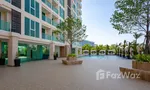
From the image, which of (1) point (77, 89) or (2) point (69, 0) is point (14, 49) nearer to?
→ (1) point (77, 89)

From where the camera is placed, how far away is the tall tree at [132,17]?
9128 mm

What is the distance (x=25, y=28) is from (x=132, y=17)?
40.0 feet

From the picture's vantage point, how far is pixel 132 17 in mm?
9523

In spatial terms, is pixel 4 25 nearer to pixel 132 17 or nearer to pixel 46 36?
pixel 46 36

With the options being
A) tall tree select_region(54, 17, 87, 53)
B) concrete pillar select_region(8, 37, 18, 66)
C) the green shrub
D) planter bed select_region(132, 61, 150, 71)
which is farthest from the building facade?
the green shrub

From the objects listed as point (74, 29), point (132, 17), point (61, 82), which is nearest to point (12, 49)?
point (74, 29)

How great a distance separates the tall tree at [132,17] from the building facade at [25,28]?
31.8 ft

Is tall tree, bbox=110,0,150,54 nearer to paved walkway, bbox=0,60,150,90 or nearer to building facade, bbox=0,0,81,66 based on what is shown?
paved walkway, bbox=0,60,150,90

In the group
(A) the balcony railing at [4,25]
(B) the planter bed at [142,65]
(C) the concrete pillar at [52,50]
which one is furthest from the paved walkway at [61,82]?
(C) the concrete pillar at [52,50]

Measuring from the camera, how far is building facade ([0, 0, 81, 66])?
14359 millimetres

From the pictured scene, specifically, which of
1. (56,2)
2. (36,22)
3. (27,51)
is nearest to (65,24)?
(36,22)

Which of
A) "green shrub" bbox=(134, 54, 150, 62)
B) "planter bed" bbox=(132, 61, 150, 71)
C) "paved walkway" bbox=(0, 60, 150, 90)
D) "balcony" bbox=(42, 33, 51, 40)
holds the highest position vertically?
"balcony" bbox=(42, 33, 51, 40)

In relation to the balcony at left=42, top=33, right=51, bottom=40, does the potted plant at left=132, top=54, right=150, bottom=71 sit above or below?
below

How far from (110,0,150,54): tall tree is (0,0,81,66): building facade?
381 inches
